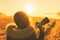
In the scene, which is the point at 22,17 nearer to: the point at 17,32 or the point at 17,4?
the point at 17,32

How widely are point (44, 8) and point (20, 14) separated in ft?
7.49

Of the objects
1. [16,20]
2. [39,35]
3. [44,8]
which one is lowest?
[39,35]

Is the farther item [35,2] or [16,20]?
[35,2]

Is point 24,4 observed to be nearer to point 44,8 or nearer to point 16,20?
point 44,8

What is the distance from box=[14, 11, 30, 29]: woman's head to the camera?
187 centimetres

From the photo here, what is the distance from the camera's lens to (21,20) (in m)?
1.89

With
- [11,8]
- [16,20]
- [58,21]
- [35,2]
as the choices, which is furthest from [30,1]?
[16,20]

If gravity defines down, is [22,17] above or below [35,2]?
below

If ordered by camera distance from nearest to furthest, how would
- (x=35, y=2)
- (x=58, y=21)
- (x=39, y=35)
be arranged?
1. (x=39, y=35)
2. (x=58, y=21)
3. (x=35, y=2)

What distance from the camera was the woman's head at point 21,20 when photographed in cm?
187

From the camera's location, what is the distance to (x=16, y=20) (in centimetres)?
191

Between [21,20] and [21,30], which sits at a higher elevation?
[21,20]

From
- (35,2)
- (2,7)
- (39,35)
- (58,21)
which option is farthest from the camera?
(35,2)

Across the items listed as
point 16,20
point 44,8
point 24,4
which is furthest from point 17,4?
point 16,20
